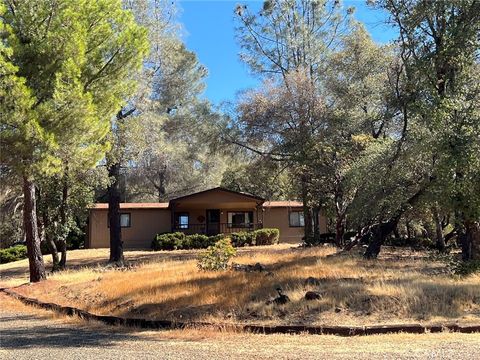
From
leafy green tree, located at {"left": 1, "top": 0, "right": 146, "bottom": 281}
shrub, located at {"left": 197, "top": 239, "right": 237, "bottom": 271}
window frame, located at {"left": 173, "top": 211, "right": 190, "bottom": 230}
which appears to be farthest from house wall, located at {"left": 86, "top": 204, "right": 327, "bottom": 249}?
leafy green tree, located at {"left": 1, "top": 0, "right": 146, "bottom": 281}

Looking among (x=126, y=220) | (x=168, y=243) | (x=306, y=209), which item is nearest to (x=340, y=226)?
(x=306, y=209)

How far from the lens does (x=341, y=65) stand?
27594 millimetres

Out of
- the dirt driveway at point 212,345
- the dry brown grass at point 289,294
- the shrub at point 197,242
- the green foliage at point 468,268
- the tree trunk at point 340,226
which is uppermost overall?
the tree trunk at point 340,226

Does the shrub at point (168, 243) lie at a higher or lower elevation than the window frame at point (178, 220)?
lower

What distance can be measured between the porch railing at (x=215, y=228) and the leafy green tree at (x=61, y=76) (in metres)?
22.6

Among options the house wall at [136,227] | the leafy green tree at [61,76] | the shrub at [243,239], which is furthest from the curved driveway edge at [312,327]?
the house wall at [136,227]

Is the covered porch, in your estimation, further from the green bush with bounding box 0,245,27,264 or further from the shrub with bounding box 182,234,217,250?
the green bush with bounding box 0,245,27,264

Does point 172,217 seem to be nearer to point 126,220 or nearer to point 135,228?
point 135,228

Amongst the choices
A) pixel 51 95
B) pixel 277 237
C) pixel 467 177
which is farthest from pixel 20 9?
pixel 277 237

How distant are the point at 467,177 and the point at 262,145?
15.2 meters

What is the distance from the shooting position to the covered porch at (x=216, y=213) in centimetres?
3597

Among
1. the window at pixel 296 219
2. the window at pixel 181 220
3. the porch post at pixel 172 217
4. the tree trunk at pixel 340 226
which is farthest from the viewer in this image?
the window at pixel 296 219

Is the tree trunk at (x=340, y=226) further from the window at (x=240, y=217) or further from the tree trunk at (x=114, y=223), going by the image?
the window at (x=240, y=217)

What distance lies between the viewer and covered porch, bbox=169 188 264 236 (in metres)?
36.0
